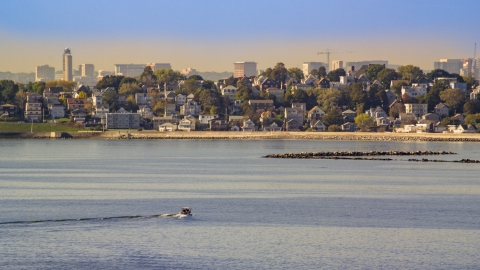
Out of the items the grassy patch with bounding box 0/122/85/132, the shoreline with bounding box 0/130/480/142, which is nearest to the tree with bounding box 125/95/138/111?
the grassy patch with bounding box 0/122/85/132

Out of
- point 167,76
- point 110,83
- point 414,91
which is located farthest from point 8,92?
point 414,91

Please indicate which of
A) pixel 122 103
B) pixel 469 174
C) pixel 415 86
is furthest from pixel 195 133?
pixel 469 174

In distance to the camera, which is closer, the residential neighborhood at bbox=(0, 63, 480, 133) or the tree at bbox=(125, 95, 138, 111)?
the residential neighborhood at bbox=(0, 63, 480, 133)

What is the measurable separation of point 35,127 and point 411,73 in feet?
212

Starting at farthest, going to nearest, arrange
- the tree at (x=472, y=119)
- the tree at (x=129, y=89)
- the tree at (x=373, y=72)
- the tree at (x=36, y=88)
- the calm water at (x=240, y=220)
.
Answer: the tree at (x=373, y=72) < the tree at (x=36, y=88) < the tree at (x=129, y=89) < the tree at (x=472, y=119) < the calm water at (x=240, y=220)

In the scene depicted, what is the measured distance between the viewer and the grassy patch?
327 ft

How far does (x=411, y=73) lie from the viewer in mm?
136875

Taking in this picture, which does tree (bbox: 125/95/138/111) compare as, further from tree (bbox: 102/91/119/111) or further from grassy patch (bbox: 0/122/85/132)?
grassy patch (bbox: 0/122/85/132)

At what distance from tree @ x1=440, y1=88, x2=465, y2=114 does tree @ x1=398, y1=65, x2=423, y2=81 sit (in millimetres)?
19747

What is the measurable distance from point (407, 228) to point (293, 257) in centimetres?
541

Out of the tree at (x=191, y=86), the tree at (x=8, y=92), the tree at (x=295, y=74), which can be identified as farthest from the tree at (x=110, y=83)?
the tree at (x=295, y=74)

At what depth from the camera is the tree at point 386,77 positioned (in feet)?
449

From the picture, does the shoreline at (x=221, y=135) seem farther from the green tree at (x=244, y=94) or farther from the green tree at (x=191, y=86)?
the green tree at (x=191, y=86)

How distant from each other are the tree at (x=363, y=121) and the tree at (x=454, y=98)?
482 inches
